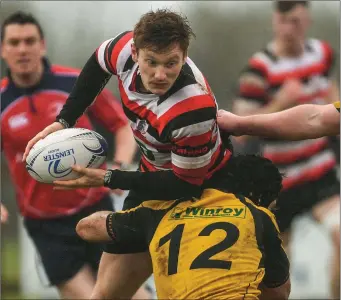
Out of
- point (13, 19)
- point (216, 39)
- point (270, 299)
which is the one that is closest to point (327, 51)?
point (13, 19)

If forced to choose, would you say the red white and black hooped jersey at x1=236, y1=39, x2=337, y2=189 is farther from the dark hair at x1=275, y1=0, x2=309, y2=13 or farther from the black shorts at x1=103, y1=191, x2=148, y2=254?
the black shorts at x1=103, y1=191, x2=148, y2=254

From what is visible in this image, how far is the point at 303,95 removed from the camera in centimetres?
849

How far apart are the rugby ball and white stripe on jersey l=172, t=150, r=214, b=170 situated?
0.54 meters

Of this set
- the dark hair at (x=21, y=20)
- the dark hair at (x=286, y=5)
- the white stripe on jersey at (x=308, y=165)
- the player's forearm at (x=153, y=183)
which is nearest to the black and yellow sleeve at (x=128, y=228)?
the player's forearm at (x=153, y=183)

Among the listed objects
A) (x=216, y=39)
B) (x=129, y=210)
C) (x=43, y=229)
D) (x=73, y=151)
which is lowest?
(x=216, y=39)

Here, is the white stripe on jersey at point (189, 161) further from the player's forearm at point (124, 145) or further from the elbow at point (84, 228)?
the player's forearm at point (124, 145)

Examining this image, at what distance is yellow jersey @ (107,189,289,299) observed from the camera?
4.92 metres

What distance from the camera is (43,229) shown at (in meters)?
6.96

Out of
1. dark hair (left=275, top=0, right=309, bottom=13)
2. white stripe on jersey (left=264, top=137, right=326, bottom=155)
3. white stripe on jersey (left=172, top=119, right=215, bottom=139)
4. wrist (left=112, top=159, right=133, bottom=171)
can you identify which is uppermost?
white stripe on jersey (left=172, top=119, right=215, bottom=139)

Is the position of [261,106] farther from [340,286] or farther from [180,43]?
[180,43]

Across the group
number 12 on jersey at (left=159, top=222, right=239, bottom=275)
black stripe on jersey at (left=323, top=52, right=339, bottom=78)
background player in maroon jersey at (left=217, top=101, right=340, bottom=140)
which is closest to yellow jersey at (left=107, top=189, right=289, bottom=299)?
number 12 on jersey at (left=159, top=222, right=239, bottom=275)

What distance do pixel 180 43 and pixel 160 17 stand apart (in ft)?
0.59

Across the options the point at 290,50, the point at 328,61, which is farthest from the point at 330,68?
the point at 290,50

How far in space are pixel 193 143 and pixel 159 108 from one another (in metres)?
0.26
